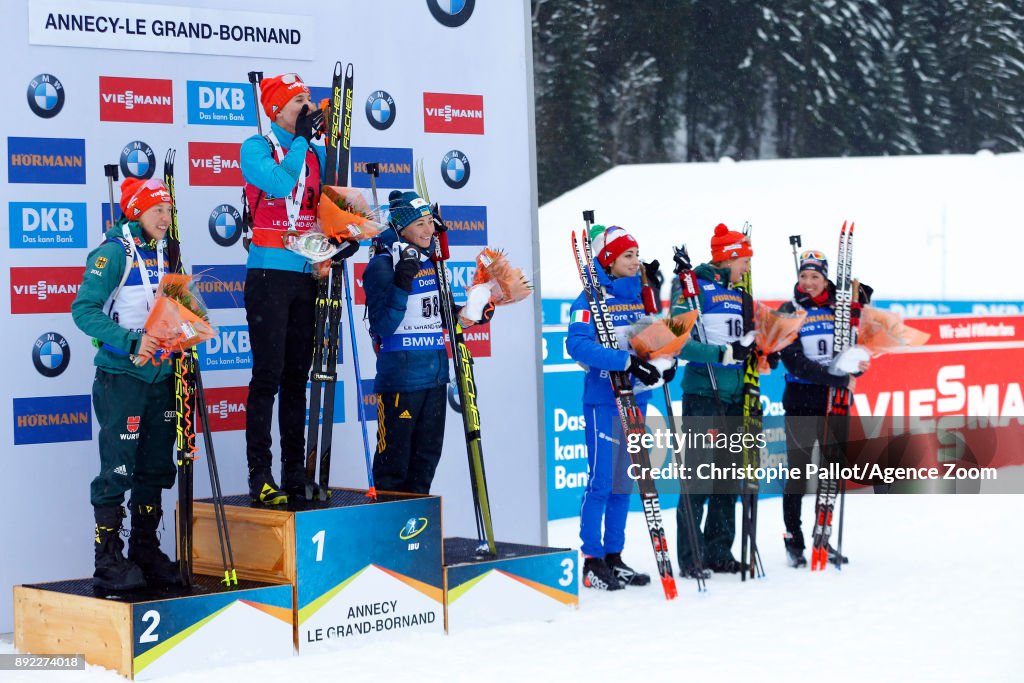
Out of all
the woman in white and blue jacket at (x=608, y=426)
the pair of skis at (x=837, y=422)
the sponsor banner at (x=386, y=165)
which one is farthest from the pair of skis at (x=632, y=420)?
the pair of skis at (x=837, y=422)

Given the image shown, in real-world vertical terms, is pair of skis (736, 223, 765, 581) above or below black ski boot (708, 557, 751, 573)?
above

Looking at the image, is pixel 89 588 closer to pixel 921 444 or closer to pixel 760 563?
pixel 760 563

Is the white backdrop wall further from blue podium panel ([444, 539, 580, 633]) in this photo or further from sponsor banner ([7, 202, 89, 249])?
blue podium panel ([444, 539, 580, 633])

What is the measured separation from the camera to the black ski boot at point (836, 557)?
6770 millimetres

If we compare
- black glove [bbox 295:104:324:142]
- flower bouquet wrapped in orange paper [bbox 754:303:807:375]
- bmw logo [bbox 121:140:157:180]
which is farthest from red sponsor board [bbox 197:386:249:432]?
flower bouquet wrapped in orange paper [bbox 754:303:807:375]

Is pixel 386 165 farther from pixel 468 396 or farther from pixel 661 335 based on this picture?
pixel 661 335

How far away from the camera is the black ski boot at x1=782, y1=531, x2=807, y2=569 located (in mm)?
6914

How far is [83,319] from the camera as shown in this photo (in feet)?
→ 16.0

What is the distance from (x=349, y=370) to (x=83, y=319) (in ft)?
5.65

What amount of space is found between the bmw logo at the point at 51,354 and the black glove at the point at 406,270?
1401 millimetres

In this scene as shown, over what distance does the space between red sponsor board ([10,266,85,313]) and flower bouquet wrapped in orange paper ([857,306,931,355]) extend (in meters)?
3.81

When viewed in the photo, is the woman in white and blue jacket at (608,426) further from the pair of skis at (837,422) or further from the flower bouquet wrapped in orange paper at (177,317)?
the flower bouquet wrapped in orange paper at (177,317)

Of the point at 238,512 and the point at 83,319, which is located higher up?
the point at 83,319

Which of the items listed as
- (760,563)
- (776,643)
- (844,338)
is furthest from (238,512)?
(844,338)
